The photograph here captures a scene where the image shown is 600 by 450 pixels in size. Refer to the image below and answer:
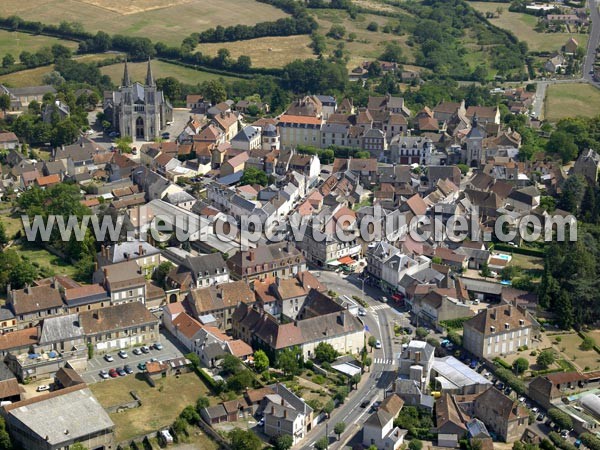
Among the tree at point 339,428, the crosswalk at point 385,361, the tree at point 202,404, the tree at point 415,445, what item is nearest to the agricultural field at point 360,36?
the crosswalk at point 385,361

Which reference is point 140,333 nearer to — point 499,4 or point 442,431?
point 442,431

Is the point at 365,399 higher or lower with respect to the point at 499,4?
lower

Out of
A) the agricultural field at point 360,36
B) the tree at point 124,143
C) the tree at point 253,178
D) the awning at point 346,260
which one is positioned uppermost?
the agricultural field at point 360,36

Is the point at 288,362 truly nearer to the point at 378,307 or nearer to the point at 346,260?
the point at 378,307

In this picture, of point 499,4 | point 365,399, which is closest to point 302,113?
point 365,399

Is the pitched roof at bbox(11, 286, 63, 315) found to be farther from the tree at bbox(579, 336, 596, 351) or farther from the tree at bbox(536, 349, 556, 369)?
the tree at bbox(579, 336, 596, 351)

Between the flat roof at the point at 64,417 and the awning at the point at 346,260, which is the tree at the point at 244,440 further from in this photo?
the awning at the point at 346,260
